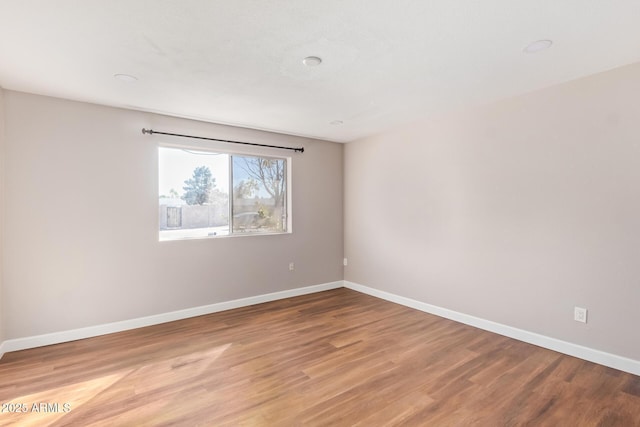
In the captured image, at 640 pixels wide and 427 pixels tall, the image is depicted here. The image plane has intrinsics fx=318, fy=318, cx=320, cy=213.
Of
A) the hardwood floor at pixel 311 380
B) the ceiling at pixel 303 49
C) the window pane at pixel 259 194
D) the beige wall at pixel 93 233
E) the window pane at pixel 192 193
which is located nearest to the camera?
the ceiling at pixel 303 49

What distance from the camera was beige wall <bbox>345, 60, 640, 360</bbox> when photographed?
8.29ft

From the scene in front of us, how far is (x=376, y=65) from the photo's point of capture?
94.8 inches

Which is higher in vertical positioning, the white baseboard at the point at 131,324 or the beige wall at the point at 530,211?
the beige wall at the point at 530,211

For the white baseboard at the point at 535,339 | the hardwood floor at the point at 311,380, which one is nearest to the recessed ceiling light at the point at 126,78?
the hardwood floor at the point at 311,380

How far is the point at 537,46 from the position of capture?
2.13 m

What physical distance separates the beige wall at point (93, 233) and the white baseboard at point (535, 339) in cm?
225

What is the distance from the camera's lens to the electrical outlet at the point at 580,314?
2.70m

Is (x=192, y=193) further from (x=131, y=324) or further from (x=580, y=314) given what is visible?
(x=580, y=314)

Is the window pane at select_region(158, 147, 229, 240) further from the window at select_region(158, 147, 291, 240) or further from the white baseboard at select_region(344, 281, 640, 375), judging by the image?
→ the white baseboard at select_region(344, 281, 640, 375)

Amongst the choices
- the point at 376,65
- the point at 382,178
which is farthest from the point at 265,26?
the point at 382,178

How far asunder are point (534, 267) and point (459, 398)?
1.56 meters

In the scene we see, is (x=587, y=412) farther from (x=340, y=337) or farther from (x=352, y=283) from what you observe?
(x=352, y=283)

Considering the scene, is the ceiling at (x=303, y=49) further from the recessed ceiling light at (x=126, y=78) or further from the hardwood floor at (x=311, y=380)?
the hardwood floor at (x=311, y=380)

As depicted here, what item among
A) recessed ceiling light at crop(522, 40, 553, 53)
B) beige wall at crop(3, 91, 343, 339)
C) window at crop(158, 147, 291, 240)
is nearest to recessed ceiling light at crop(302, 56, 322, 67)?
recessed ceiling light at crop(522, 40, 553, 53)
